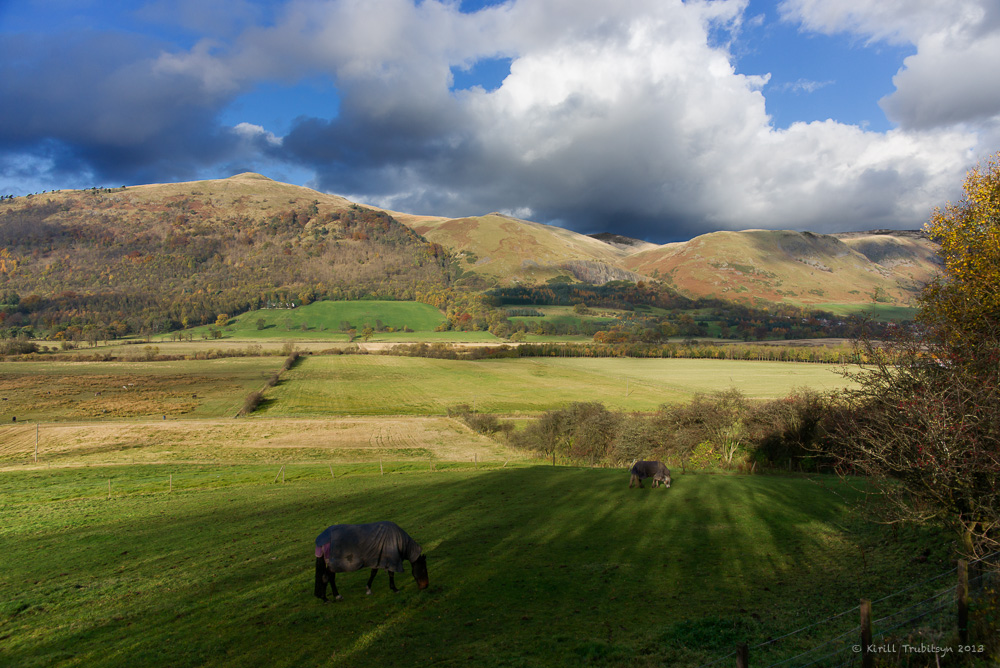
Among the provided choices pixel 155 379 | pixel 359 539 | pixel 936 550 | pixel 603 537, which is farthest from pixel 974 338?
pixel 155 379

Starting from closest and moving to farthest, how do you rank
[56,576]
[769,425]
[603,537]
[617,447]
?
[56,576] → [603,537] → [769,425] → [617,447]

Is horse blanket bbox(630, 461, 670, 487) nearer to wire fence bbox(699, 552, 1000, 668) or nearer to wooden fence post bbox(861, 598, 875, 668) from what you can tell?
wire fence bbox(699, 552, 1000, 668)

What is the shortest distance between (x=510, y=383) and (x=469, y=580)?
87.7 m

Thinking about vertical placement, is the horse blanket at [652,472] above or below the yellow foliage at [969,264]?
below

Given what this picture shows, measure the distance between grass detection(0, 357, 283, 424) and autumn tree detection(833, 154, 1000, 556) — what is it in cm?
7994

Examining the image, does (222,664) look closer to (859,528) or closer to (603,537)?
(603,537)

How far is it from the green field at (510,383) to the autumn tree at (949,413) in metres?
62.0

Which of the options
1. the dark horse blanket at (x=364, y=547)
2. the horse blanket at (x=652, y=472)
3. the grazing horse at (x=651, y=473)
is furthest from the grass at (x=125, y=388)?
the dark horse blanket at (x=364, y=547)

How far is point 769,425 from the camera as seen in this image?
141 feet

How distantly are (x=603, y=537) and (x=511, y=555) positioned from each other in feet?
14.0

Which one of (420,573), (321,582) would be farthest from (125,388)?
(420,573)

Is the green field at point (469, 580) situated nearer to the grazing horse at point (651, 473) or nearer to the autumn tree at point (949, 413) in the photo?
the grazing horse at point (651, 473)

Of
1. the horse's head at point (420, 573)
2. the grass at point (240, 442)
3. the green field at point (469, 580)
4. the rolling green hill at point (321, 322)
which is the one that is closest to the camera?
the green field at point (469, 580)

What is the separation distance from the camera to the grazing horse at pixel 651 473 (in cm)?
2725
